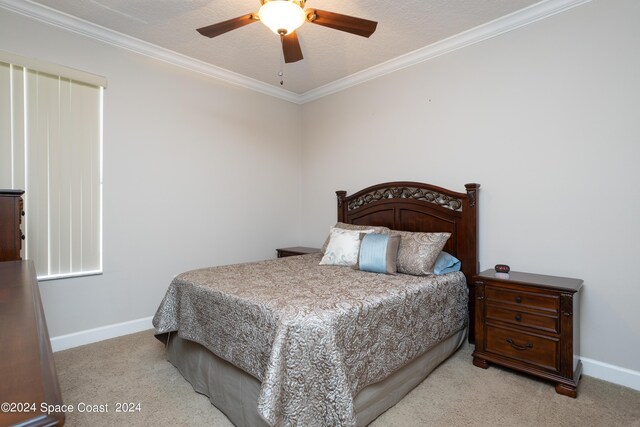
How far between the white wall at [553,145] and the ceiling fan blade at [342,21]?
1.49 metres

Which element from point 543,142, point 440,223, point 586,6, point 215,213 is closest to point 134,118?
point 215,213

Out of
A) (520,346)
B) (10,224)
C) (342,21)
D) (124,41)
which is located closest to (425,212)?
(520,346)

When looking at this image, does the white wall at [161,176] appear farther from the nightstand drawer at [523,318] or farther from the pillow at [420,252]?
the nightstand drawer at [523,318]

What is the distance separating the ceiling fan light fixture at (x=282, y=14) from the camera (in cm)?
184

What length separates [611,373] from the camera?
2281 mm

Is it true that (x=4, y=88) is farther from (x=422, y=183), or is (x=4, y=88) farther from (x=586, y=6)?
(x=586, y=6)

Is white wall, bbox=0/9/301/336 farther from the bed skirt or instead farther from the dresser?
the bed skirt

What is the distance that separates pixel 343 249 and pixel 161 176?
2.05m

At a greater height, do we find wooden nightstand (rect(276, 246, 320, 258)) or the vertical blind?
the vertical blind

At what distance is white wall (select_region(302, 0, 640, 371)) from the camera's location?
226cm

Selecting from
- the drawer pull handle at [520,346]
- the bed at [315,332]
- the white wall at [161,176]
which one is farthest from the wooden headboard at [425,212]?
the white wall at [161,176]

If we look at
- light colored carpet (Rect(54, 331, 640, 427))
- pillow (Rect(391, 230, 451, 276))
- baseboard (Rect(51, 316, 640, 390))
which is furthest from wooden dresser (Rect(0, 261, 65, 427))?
pillow (Rect(391, 230, 451, 276))

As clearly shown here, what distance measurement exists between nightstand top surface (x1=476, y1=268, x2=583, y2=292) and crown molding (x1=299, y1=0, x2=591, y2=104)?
2070 mm

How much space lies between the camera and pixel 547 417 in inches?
73.6
